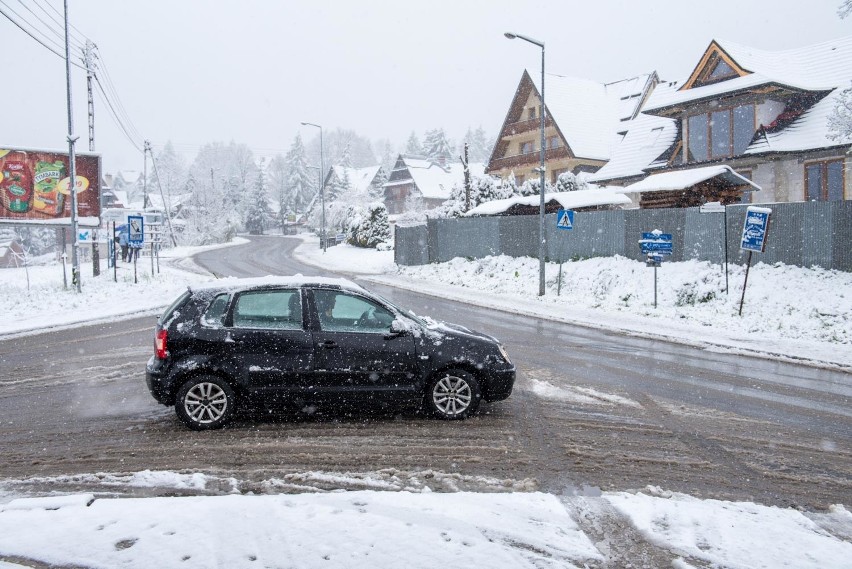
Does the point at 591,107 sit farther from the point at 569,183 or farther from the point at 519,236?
the point at 519,236

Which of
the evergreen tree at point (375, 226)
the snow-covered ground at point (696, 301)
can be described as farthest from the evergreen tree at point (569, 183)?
the evergreen tree at point (375, 226)

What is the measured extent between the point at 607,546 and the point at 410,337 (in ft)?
11.2

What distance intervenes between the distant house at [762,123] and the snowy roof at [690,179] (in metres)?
0.15

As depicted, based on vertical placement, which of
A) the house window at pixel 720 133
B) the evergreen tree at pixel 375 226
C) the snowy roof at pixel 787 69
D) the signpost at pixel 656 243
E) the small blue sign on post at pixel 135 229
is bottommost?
the signpost at pixel 656 243

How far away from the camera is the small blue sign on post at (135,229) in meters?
23.3

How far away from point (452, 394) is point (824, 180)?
955 inches

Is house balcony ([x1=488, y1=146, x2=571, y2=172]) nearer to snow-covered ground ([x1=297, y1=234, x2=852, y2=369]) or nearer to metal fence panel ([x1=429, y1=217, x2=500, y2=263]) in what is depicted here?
metal fence panel ([x1=429, y1=217, x2=500, y2=263])

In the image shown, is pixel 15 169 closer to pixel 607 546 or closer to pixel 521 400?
pixel 521 400

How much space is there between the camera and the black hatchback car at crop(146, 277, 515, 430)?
6887mm

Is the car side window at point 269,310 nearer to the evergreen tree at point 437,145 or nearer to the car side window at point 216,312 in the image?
the car side window at point 216,312

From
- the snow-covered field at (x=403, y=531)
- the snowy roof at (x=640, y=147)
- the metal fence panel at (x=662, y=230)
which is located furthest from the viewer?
the snowy roof at (x=640, y=147)

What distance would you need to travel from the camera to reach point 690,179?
21.0 meters

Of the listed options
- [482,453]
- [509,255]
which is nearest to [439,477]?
[482,453]

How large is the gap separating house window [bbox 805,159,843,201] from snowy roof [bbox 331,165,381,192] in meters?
61.6
